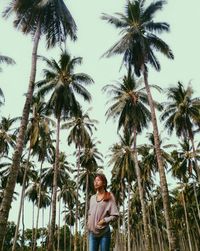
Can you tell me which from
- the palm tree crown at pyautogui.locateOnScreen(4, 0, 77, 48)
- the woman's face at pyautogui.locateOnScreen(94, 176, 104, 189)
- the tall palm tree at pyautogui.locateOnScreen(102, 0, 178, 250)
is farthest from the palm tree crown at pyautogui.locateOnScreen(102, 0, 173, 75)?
the woman's face at pyautogui.locateOnScreen(94, 176, 104, 189)

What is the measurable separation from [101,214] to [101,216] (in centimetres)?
3

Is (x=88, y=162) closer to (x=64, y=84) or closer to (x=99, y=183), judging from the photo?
(x=64, y=84)

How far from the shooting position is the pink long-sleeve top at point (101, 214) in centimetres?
410

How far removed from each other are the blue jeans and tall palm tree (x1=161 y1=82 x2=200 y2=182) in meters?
30.3

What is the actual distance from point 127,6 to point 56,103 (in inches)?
410

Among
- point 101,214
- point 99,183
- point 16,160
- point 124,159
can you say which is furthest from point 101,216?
point 124,159

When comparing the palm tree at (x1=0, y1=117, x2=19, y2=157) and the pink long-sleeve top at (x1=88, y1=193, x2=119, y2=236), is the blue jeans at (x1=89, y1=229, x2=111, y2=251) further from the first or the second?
the palm tree at (x1=0, y1=117, x2=19, y2=157)

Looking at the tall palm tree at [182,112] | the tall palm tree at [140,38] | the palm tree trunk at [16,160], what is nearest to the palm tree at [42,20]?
the palm tree trunk at [16,160]

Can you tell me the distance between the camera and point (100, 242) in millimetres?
4109

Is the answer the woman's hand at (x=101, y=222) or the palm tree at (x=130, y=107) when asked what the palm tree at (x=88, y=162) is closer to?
the palm tree at (x=130, y=107)

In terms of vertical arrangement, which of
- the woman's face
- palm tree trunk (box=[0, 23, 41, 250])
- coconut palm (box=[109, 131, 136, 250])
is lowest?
the woman's face

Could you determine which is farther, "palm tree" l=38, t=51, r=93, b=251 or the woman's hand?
"palm tree" l=38, t=51, r=93, b=251

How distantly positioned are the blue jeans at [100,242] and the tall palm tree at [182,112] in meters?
30.3

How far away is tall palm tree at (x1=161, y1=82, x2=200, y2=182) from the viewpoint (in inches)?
1321
